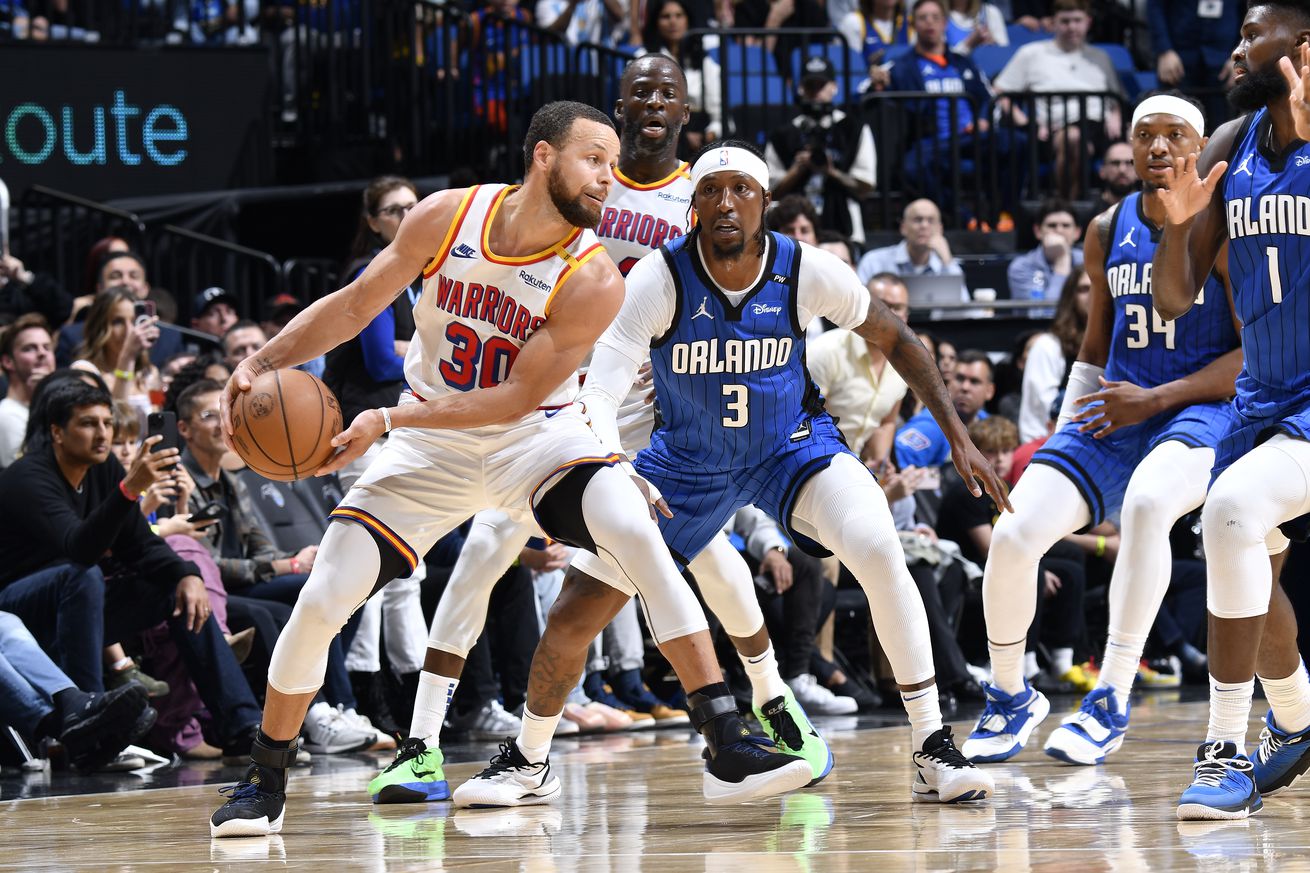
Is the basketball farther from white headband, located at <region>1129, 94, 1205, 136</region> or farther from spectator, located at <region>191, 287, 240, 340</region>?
spectator, located at <region>191, 287, 240, 340</region>

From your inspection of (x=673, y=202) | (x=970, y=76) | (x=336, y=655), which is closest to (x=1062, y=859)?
(x=673, y=202)

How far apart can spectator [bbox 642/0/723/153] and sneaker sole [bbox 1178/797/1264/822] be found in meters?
8.23

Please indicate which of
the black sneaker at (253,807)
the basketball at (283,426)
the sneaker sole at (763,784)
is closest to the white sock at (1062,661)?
the sneaker sole at (763,784)

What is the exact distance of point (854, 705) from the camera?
8742mm

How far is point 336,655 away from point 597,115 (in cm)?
312

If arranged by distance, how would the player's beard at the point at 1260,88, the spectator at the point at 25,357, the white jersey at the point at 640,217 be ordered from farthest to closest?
the spectator at the point at 25,357
the white jersey at the point at 640,217
the player's beard at the point at 1260,88

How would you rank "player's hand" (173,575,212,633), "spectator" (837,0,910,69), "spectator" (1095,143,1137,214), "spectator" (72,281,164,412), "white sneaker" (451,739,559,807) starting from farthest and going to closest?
"spectator" (837,0,910,69), "spectator" (1095,143,1137,214), "spectator" (72,281,164,412), "player's hand" (173,575,212,633), "white sneaker" (451,739,559,807)

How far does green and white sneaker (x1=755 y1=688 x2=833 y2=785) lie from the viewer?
5.59m

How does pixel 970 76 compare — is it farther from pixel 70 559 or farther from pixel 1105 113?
pixel 70 559

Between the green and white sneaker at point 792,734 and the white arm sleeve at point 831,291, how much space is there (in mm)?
1221

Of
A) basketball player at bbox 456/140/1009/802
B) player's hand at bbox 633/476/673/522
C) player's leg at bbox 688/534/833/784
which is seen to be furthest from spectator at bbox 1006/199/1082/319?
player's hand at bbox 633/476/673/522

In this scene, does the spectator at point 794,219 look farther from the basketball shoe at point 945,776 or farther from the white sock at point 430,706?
the basketball shoe at point 945,776

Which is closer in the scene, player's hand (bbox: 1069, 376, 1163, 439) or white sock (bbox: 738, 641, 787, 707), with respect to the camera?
white sock (bbox: 738, 641, 787, 707)

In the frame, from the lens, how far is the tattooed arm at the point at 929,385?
521 centimetres
